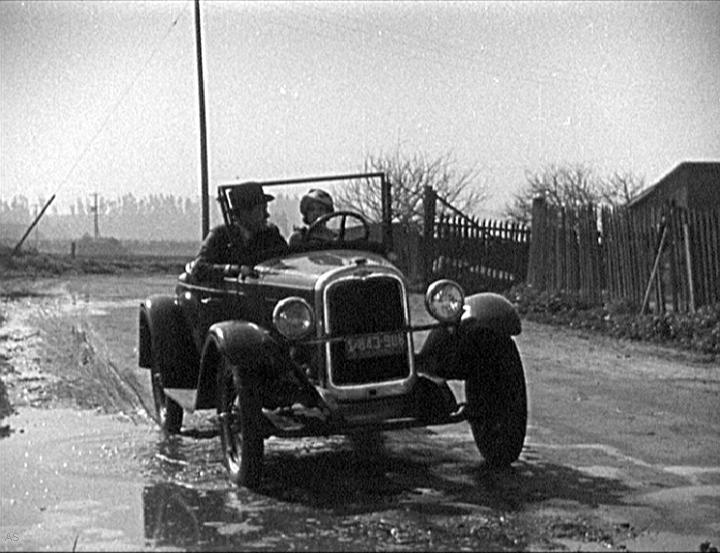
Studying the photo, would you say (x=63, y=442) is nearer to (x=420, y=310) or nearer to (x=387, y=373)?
(x=387, y=373)

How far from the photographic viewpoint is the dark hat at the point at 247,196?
8.72 metres

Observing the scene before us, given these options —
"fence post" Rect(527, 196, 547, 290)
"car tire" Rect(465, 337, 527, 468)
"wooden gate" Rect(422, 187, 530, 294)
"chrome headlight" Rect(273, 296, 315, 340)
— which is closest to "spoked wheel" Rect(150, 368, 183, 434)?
"chrome headlight" Rect(273, 296, 315, 340)

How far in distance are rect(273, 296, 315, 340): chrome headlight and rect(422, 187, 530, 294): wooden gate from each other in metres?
16.3

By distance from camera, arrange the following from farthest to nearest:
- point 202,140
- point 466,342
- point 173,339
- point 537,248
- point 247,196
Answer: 1. point 202,140
2. point 537,248
3. point 173,339
4. point 247,196
5. point 466,342

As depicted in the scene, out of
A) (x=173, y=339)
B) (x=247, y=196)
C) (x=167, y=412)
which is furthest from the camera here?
(x=167, y=412)

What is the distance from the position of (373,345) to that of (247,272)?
119cm

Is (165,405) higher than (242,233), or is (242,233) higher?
(242,233)

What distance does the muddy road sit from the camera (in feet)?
19.3

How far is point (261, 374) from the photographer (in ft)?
24.9

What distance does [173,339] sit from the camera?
30.6 feet

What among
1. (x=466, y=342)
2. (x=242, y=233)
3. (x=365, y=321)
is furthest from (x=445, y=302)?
(x=242, y=233)

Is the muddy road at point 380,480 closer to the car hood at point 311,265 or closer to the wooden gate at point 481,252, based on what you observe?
the car hood at point 311,265

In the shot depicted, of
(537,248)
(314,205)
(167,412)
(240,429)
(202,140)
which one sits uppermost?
(202,140)

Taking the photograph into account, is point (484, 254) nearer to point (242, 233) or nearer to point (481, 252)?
point (481, 252)
